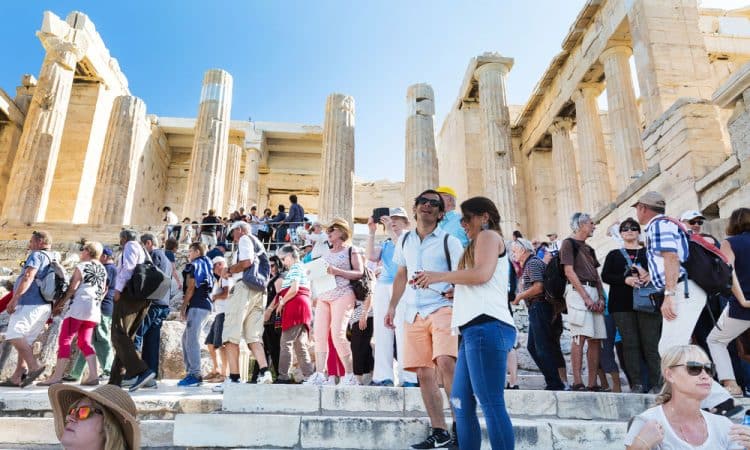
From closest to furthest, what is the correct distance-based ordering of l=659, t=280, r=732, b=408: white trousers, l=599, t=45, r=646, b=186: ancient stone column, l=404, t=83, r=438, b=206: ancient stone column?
l=659, t=280, r=732, b=408: white trousers < l=599, t=45, r=646, b=186: ancient stone column < l=404, t=83, r=438, b=206: ancient stone column

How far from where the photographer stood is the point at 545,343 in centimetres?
500

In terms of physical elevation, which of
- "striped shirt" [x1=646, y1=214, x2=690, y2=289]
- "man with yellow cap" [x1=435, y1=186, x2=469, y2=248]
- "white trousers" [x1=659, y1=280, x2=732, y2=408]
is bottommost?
"white trousers" [x1=659, y1=280, x2=732, y2=408]

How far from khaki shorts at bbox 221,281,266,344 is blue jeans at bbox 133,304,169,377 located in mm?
651

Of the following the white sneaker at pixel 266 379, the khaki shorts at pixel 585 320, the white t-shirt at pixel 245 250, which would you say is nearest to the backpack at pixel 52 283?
the white t-shirt at pixel 245 250

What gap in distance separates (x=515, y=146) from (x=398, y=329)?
20217 mm

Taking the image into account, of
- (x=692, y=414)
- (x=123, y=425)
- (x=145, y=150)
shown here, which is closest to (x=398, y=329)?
(x=692, y=414)

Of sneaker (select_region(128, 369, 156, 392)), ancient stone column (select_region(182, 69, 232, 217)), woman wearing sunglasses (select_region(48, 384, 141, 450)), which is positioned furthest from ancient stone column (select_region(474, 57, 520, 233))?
woman wearing sunglasses (select_region(48, 384, 141, 450))

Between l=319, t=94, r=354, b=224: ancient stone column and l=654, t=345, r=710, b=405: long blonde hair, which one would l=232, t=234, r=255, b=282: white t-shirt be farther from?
l=319, t=94, r=354, b=224: ancient stone column

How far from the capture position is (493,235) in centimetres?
303

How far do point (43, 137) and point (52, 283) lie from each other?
13.9 meters

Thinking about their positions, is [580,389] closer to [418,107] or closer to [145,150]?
[418,107]

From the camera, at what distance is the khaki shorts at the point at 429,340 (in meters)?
3.36

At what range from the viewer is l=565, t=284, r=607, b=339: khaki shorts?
4977 mm

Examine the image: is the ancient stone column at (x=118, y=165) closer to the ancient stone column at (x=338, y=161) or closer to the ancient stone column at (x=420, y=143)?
the ancient stone column at (x=338, y=161)
